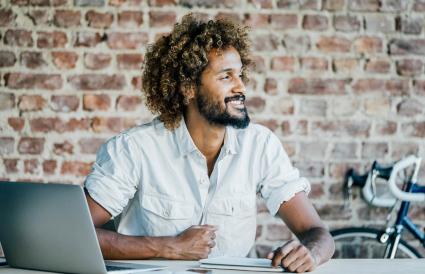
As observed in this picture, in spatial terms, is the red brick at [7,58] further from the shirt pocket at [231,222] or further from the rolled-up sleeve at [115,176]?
the shirt pocket at [231,222]

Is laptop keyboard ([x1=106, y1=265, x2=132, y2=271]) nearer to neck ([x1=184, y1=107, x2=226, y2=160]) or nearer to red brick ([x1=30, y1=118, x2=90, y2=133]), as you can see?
neck ([x1=184, y1=107, x2=226, y2=160])

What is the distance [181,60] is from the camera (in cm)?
258

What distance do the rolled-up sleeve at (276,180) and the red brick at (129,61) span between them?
3.44 feet

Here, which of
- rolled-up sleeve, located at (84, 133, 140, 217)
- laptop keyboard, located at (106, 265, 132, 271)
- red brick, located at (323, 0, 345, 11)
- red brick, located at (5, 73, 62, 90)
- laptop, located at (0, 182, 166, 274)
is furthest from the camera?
red brick, located at (323, 0, 345, 11)

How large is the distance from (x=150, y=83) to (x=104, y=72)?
0.68 meters

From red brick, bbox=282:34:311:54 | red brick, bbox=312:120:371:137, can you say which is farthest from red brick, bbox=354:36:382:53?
red brick, bbox=312:120:371:137

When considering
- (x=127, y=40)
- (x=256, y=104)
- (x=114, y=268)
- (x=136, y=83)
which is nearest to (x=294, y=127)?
(x=256, y=104)

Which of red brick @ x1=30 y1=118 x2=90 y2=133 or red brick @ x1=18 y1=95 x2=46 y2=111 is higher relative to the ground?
red brick @ x1=18 y1=95 x2=46 y2=111

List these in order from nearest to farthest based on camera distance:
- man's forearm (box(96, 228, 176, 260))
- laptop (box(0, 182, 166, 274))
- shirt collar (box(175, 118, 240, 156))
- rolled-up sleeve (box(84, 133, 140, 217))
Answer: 1. laptop (box(0, 182, 166, 274))
2. man's forearm (box(96, 228, 176, 260))
3. rolled-up sleeve (box(84, 133, 140, 217))
4. shirt collar (box(175, 118, 240, 156))

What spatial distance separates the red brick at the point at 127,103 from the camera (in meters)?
3.31

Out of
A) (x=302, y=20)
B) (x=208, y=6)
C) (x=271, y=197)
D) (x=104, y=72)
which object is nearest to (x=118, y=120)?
(x=104, y=72)

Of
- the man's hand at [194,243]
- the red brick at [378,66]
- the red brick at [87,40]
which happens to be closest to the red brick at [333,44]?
the red brick at [378,66]

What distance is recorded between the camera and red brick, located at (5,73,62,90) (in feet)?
10.8

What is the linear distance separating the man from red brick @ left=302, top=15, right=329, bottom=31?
0.87m
